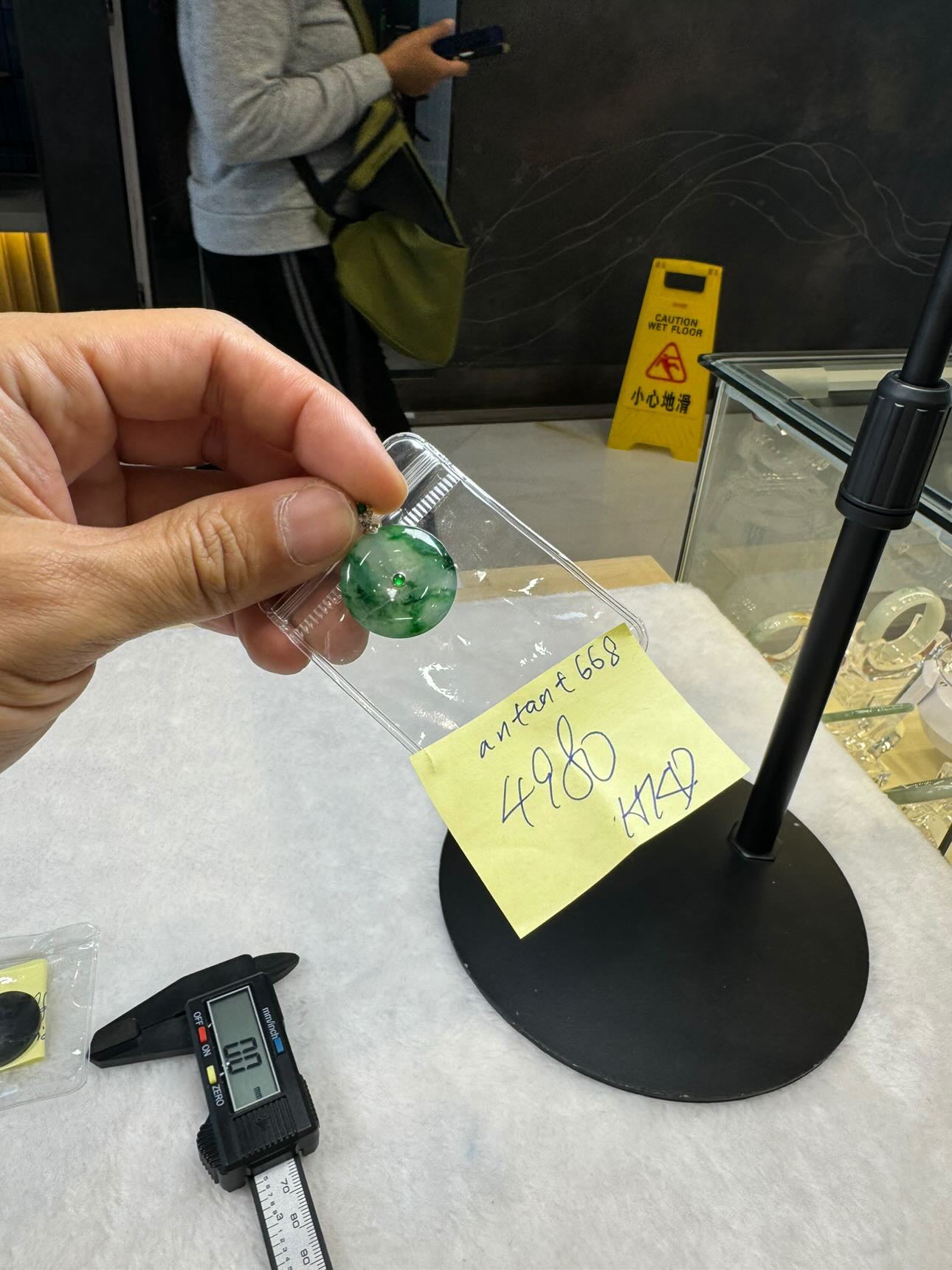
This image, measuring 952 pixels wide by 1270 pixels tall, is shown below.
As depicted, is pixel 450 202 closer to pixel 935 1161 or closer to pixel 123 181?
pixel 123 181

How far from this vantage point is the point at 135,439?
1.94 ft

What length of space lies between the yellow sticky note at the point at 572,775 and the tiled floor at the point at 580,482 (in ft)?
4.10

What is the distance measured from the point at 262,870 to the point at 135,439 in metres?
0.31

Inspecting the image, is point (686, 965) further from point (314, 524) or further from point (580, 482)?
point (580, 482)

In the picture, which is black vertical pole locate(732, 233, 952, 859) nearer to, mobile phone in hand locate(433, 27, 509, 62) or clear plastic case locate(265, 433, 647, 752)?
clear plastic case locate(265, 433, 647, 752)

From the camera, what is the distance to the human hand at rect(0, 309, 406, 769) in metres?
0.40

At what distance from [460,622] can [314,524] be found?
0.14 meters

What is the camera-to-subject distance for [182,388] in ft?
1.75

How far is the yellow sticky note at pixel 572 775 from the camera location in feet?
1.45

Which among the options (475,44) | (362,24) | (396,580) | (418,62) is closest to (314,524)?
(396,580)

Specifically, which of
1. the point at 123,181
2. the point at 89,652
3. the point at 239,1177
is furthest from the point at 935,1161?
the point at 123,181

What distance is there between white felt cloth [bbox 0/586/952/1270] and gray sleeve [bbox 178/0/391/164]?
2.84 ft

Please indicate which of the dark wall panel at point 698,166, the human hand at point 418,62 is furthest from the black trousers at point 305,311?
the dark wall panel at point 698,166

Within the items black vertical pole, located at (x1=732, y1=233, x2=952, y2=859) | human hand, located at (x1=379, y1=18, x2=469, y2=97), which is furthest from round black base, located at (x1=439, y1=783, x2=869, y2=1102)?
human hand, located at (x1=379, y1=18, x2=469, y2=97)
